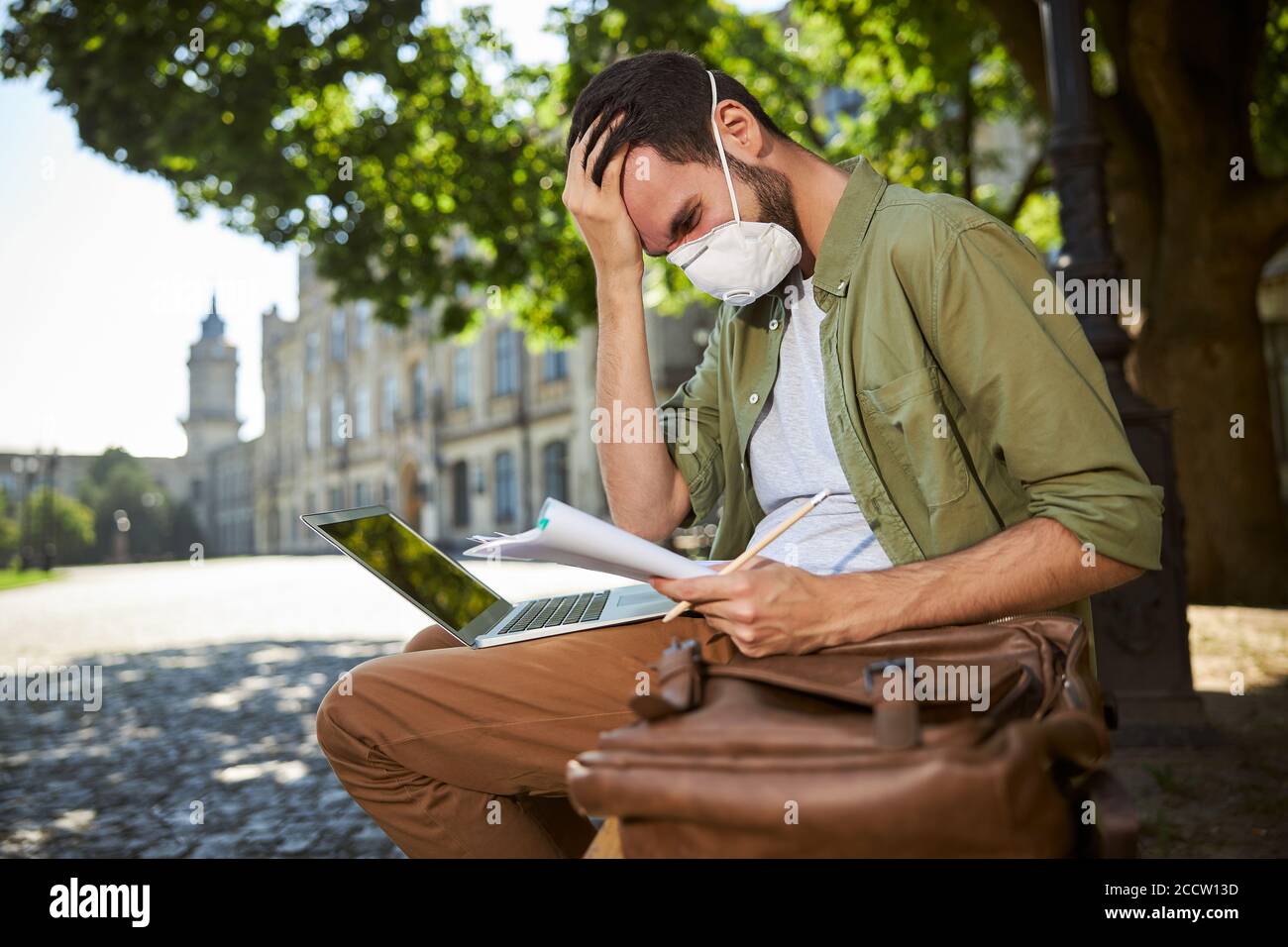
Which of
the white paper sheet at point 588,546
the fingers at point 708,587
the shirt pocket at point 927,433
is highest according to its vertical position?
the shirt pocket at point 927,433

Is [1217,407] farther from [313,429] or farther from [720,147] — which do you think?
[313,429]

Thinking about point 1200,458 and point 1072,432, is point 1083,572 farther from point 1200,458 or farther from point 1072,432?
point 1200,458

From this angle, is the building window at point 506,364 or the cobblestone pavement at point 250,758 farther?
the building window at point 506,364

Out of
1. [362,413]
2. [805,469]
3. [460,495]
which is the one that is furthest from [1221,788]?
[362,413]

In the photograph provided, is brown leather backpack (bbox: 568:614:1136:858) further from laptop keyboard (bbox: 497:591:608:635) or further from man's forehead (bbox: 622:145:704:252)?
man's forehead (bbox: 622:145:704:252)

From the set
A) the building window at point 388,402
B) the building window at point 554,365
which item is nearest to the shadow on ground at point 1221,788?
the building window at point 554,365

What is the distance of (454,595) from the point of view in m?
1.92

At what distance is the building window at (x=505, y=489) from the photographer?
3481 centimetres

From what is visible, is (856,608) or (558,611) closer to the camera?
(856,608)

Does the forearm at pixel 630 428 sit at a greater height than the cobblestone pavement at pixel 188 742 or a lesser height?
greater

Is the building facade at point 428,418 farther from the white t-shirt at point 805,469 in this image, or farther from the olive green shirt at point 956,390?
the olive green shirt at point 956,390

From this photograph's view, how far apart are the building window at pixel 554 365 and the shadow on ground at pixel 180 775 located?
24013 millimetres

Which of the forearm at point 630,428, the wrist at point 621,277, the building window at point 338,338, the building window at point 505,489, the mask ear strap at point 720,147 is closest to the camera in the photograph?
the mask ear strap at point 720,147

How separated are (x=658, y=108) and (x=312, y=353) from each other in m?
54.2
